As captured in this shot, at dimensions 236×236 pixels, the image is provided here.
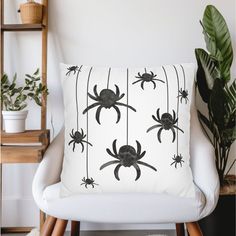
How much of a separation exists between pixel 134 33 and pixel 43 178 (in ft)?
3.09

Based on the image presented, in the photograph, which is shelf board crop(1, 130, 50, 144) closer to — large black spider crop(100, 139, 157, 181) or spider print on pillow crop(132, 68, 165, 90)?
large black spider crop(100, 139, 157, 181)

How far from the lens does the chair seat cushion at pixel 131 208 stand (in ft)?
3.56

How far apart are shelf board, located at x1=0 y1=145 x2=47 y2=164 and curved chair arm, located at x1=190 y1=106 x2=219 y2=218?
614 millimetres

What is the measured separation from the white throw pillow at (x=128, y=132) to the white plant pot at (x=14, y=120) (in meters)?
0.27

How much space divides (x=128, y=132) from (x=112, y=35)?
0.73m

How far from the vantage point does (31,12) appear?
1.57m

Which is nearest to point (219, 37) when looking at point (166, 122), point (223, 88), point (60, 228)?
point (223, 88)

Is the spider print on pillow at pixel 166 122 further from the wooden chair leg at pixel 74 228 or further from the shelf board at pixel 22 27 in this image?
the shelf board at pixel 22 27

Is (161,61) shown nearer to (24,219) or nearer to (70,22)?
(70,22)

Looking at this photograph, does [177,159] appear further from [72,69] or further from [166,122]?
[72,69]

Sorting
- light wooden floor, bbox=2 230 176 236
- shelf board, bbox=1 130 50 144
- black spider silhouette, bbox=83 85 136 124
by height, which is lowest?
light wooden floor, bbox=2 230 176 236

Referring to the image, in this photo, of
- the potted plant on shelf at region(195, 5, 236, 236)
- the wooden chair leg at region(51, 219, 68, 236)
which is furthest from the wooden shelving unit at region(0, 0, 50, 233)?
the potted plant on shelf at region(195, 5, 236, 236)

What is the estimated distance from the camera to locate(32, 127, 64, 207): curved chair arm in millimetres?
1147

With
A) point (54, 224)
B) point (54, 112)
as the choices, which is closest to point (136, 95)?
point (54, 224)
